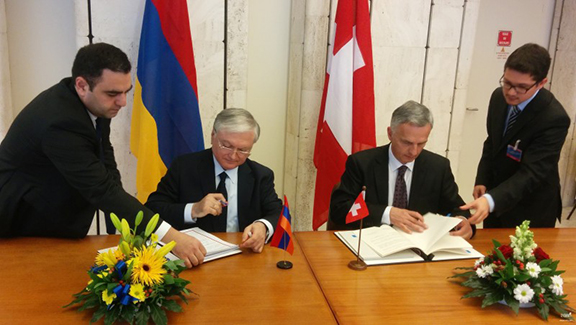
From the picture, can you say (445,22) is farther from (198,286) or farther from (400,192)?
(198,286)

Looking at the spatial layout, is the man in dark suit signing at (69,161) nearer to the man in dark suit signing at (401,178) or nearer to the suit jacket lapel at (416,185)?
Answer: the man in dark suit signing at (401,178)

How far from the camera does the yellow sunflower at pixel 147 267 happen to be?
151 centimetres

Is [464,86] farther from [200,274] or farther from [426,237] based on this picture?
[200,274]

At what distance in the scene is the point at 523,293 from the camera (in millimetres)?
1691

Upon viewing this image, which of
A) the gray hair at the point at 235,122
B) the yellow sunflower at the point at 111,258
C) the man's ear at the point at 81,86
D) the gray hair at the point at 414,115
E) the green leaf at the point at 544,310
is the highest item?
the man's ear at the point at 81,86

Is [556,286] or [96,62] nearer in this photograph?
[556,286]

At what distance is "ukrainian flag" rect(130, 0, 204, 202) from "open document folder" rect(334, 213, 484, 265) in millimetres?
1496

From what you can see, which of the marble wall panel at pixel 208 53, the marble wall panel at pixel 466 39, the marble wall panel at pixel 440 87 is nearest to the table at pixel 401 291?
the marble wall panel at pixel 208 53

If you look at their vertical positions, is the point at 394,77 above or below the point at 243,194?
above

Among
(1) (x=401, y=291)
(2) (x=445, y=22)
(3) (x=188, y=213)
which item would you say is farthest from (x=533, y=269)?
(2) (x=445, y=22)

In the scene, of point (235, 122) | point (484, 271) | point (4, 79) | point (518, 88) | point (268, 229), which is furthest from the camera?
point (4, 79)

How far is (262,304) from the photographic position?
1685mm

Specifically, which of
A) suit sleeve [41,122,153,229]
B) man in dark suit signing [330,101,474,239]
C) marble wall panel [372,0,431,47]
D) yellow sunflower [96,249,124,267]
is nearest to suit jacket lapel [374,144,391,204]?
man in dark suit signing [330,101,474,239]

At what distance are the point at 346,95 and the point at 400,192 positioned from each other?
118 cm
